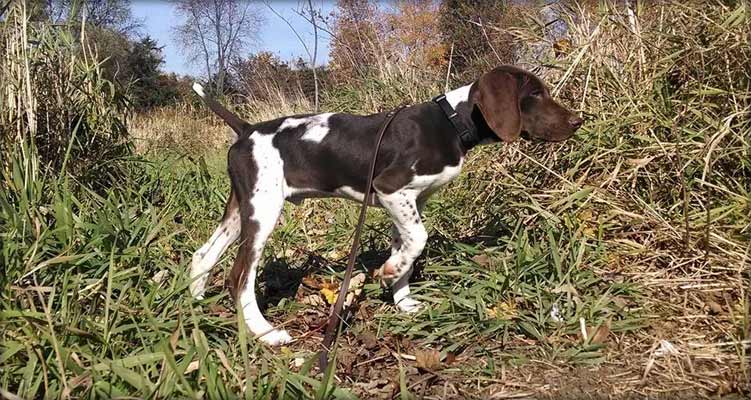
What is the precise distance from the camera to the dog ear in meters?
3.29

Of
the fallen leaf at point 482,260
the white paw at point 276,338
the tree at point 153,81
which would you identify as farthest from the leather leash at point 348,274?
the tree at point 153,81

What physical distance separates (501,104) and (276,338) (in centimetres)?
170

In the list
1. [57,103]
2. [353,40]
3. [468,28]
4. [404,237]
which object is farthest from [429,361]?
[468,28]

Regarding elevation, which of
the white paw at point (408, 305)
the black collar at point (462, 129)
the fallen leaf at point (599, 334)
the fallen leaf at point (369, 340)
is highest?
the black collar at point (462, 129)

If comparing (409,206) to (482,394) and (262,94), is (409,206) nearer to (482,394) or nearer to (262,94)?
(482,394)

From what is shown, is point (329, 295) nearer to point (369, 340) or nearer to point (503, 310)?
point (369, 340)

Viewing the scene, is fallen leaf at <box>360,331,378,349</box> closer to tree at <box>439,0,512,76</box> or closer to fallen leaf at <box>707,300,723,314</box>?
fallen leaf at <box>707,300,723,314</box>

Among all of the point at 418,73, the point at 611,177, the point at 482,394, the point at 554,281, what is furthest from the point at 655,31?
the point at 418,73

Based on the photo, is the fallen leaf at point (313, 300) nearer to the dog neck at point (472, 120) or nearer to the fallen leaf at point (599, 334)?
the dog neck at point (472, 120)

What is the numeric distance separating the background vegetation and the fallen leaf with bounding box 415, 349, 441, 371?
13 mm

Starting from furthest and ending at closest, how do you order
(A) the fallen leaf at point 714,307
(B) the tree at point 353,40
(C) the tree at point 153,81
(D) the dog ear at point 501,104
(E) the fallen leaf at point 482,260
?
(C) the tree at point 153,81 → (B) the tree at point 353,40 → (E) the fallen leaf at point 482,260 → (D) the dog ear at point 501,104 → (A) the fallen leaf at point 714,307

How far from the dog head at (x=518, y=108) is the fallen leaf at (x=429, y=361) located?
1.22m

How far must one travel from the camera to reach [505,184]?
4.41m

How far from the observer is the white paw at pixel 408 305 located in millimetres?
3417
